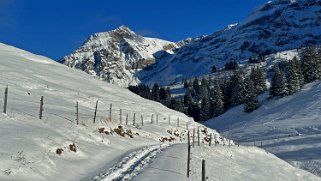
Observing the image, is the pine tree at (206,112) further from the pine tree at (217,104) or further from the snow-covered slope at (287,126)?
the snow-covered slope at (287,126)

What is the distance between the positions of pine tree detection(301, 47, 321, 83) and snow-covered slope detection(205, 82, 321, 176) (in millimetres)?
9278

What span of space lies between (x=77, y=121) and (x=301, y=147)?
40.6m

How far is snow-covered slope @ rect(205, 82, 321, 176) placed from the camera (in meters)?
61.3

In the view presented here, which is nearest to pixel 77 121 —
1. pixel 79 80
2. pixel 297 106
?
pixel 79 80

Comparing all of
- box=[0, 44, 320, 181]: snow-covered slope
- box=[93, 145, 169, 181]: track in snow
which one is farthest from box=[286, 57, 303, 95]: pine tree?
box=[93, 145, 169, 181]: track in snow

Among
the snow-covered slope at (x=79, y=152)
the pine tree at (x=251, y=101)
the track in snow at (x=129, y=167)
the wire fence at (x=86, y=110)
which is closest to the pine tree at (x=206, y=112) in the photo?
the pine tree at (x=251, y=101)

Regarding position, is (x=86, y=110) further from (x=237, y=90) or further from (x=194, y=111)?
(x=194, y=111)

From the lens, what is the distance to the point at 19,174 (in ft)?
60.1

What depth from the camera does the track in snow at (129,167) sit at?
21.6 metres

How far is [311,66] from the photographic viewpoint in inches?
4948

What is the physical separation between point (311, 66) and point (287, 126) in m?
41.7

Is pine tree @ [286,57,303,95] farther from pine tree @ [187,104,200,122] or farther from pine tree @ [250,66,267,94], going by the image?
pine tree @ [187,104,200,122]

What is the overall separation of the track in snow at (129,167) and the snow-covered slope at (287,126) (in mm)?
25809

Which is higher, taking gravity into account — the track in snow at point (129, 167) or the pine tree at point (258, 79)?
the pine tree at point (258, 79)
